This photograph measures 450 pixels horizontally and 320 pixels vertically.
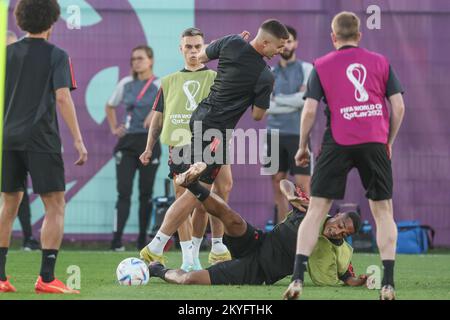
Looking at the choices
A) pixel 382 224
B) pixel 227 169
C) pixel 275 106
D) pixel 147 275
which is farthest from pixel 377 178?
pixel 275 106

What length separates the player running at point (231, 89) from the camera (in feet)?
31.9

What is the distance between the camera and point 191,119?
32.8 feet

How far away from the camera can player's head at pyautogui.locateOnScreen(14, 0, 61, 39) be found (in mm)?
8156

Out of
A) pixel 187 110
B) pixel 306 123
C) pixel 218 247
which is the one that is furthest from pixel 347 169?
pixel 218 247

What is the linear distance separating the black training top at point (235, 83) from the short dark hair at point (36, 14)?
6.52 feet

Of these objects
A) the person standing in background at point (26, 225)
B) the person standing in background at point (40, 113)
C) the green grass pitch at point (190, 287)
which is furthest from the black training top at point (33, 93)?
the person standing in background at point (26, 225)

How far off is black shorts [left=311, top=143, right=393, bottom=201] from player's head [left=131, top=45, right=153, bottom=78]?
686 centimetres

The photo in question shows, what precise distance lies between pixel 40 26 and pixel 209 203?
2028mm

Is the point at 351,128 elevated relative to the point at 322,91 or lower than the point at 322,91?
lower

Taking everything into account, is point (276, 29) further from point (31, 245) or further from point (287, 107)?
point (31, 245)

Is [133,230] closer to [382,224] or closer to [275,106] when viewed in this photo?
[275,106]

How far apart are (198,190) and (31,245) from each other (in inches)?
227

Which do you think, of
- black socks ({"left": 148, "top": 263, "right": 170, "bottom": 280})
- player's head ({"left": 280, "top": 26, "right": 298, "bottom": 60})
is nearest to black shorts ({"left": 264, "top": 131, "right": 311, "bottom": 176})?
player's head ({"left": 280, "top": 26, "right": 298, "bottom": 60})

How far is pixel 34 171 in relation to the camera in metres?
8.12
